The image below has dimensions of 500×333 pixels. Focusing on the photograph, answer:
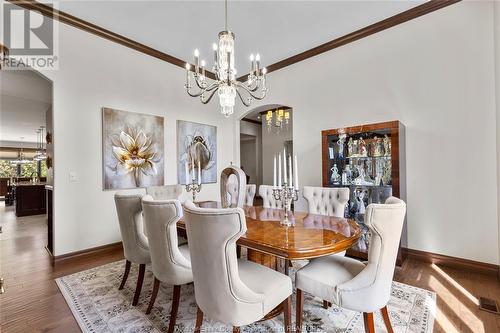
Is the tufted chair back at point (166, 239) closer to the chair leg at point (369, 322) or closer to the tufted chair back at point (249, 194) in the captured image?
the chair leg at point (369, 322)

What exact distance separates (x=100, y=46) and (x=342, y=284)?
4.23 m

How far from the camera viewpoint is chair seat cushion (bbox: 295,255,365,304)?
145cm

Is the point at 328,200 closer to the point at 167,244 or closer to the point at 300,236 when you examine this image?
the point at 300,236

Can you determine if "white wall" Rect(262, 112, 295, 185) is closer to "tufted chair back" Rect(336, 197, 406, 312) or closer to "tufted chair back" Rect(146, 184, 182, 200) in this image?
"tufted chair back" Rect(146, 184, 182, 200)

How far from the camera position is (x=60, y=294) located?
7.23ft

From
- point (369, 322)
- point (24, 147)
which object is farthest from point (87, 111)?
point (24, 147)

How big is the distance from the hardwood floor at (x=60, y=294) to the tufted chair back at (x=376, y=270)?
808mm

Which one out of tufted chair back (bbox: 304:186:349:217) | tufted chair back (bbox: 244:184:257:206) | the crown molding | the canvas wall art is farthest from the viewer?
the canvas wall art

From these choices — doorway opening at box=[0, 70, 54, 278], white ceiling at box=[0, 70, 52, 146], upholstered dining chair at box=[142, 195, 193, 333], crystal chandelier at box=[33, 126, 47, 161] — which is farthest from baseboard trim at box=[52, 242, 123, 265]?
crystal chandelier at box=[33, 126, 47, 161]

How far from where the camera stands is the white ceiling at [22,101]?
3.94 meters

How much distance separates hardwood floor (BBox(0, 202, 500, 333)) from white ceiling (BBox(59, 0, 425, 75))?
10.7 feet

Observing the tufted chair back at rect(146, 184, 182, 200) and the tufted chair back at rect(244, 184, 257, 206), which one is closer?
the tufted chair back at rect(146, 184, 182, 200)

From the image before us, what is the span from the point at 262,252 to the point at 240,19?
2950mm

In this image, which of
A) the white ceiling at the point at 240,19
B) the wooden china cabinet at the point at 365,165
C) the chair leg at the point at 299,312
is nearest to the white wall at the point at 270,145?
the white ceiling at the point at 240,19
